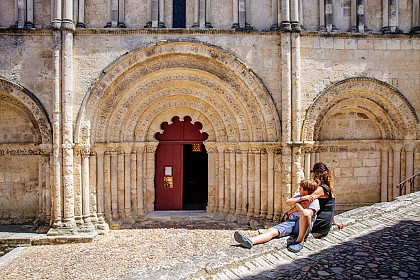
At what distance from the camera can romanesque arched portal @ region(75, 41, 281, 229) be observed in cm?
928

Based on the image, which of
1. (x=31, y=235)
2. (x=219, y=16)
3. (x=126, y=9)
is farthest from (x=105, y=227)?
(x=219, y=16)

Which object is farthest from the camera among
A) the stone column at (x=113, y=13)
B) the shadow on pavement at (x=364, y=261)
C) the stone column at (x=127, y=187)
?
the stone column at (x=127, y=187)

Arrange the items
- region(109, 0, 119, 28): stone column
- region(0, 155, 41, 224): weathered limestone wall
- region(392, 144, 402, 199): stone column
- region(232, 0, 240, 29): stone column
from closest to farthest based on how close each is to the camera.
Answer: region(109, 0, 119, 28): stone column → region(232, 0, 240, 29): stone column → region(0, 155, 41, 224): weathered limestone wall → region(392, 144, 402, 199): stone column

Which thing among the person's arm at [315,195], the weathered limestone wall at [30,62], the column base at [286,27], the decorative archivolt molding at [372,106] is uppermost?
the column base at [286,27]

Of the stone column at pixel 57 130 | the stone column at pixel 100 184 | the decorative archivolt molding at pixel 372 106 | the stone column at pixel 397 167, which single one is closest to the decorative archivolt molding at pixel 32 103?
the stone column at pixel 57 130

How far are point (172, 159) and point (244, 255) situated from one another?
6319 millimetres

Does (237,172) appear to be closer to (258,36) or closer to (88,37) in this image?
(258,36)

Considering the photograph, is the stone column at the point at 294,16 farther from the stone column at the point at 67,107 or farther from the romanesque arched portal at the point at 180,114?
the stone column at the point at 67,107

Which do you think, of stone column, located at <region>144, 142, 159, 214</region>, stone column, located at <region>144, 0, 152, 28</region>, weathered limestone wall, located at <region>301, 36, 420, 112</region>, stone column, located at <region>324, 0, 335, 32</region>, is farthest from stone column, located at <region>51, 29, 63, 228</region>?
stone column, located at <region>324, 0, 335, 32</region>

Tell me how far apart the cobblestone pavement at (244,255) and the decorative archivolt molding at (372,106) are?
3053mm

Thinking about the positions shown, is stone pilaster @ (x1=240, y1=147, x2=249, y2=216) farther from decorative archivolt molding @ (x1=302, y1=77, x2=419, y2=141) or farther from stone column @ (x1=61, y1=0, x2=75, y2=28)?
stone column @ (x1=61, y1=0, x2=75, y2=28)

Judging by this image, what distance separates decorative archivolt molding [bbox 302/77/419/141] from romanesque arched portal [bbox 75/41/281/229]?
125 cm

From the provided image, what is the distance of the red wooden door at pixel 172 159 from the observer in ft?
34.3

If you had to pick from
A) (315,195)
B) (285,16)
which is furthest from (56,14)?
(315,195)
